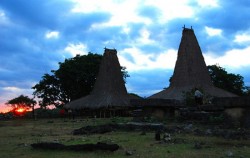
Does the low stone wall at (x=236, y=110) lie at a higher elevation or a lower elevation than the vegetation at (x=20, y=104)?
lower

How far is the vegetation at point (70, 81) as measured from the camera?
49.2 metres

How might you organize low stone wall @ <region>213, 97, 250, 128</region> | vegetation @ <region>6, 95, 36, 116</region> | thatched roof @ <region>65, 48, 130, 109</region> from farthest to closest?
1. vegetation @ <region>6, 95, 36, 116</region>
2. thatched roof @ <region>65, 48, 130, 109</region>
3. low stone wall @ <region>213, 97, 250, 128</region>

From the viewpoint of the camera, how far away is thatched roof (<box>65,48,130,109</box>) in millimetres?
39844

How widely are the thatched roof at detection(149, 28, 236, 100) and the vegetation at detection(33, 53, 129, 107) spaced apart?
1696cm

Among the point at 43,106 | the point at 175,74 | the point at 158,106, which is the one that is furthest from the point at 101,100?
the point at 158,106

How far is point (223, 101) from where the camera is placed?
12289 millimetres

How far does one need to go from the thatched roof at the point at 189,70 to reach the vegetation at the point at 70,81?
1696 cm

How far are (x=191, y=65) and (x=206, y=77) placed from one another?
2.16m

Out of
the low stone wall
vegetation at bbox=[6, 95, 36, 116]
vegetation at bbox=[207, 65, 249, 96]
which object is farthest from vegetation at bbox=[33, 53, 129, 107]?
the low stone wall

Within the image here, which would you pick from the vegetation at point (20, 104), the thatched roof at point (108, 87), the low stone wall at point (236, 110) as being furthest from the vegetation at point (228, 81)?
the low stone wall at point (236, 110)

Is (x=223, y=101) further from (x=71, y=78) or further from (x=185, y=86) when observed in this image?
(x=71, y=78)

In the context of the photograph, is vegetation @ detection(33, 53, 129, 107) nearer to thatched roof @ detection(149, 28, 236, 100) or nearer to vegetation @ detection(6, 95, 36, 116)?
vegetation @ detection(6, 95, 36, 116)

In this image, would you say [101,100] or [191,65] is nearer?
[191,65]

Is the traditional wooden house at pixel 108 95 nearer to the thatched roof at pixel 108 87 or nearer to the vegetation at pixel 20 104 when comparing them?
the thatched roof at pixel 108 87
